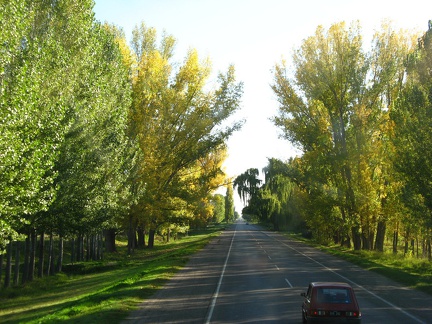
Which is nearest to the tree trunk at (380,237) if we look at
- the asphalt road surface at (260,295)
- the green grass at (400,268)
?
the green grass at (400,268)

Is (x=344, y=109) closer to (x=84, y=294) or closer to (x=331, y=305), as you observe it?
(x=84, y=294)

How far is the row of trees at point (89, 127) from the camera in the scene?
642 inches

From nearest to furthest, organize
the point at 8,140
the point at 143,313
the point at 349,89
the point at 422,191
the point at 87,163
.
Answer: the point at 8,140, the point at 143,313, the point at 87,163, the point at 422,191, the point at 349,89

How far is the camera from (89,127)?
23.5m

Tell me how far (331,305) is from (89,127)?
49.0ft

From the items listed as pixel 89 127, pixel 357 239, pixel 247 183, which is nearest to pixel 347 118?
pixel 357 239

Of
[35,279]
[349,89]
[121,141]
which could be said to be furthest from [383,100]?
[35,279]

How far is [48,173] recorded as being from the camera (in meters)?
20.8

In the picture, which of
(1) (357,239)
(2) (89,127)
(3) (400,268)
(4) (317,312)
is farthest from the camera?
(1) (357,239)

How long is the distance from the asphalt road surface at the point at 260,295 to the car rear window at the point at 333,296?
1985 millimetres

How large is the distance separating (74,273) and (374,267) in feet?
63.6

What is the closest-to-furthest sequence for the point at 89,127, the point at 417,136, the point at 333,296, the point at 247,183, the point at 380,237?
the point at 333,296, the point at 89,127, the point at 417,136, the point at 380,237, the point at 247,183

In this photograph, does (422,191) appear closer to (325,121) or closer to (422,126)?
(422,126)

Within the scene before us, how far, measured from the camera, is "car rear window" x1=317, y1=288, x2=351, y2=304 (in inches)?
497
